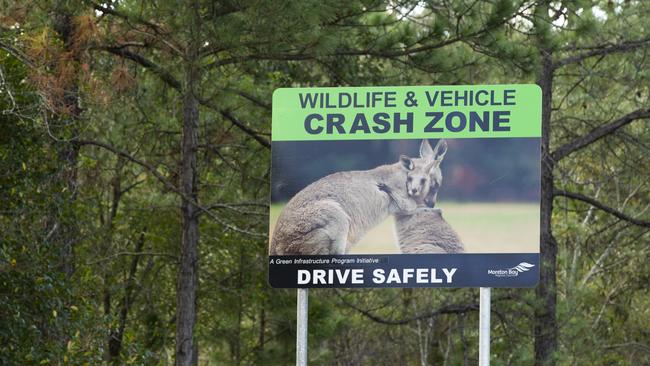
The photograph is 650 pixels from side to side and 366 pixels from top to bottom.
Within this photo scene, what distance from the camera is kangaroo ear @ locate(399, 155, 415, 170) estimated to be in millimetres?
10156

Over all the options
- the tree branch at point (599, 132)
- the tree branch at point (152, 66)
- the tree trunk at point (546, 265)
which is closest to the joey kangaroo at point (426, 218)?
the tree branch at point (152, 66)

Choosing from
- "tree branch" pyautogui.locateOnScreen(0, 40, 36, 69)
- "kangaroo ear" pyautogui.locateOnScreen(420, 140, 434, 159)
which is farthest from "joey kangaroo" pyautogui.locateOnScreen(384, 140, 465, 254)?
"tree branch" pyautogui.locateOnScreen(0, 40, 36, 69)

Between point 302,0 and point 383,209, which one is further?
point 302,0

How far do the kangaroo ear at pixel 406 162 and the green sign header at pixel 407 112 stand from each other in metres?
0.15

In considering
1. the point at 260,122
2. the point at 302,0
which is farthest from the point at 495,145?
the point at 260,122

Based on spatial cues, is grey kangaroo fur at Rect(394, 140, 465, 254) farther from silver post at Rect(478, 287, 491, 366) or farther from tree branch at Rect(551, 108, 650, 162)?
tree branch at Rect(551, 108, 650, 162)

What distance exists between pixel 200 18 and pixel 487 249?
4.89m

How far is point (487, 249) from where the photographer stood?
10.1 m

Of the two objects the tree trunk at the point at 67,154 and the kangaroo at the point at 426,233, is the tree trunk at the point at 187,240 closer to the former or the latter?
the tree trunk at the point at 67,154

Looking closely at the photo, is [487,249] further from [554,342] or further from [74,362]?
[554,342]

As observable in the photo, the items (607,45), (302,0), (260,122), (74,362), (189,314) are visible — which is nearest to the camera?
(74,362)

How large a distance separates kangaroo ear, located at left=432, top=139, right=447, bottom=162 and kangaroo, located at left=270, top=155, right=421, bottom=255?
19cm

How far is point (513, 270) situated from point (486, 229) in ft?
1.12

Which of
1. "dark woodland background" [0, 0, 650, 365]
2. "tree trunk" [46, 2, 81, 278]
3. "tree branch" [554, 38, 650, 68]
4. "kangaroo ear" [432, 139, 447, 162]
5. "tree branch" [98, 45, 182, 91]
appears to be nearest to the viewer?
"kangaroo ear" [432, 139, 447, 162]
